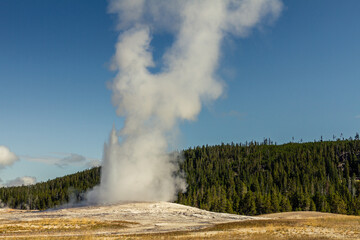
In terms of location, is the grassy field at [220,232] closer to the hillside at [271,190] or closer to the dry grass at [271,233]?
the dry grass at [271,233]

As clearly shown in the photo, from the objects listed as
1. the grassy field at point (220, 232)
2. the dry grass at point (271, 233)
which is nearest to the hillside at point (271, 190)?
the grassy field at point (220, 232)

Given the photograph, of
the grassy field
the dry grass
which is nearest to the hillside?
the grassy field

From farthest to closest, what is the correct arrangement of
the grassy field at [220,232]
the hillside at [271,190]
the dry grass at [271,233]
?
the hillside at [271,190] < the grassy field at [220,232] < the dry grass at [271,233]

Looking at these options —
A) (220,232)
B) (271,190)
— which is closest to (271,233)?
(220,232)

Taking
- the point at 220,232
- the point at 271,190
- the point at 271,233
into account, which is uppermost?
the point at 271,190

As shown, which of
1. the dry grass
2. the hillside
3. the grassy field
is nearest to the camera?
the dry grass

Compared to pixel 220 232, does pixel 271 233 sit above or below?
above

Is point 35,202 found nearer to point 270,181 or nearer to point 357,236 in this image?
point 270,181

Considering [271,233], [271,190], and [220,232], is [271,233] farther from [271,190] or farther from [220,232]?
[271,190]

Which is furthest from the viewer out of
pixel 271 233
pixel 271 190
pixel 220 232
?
pixel 271 190

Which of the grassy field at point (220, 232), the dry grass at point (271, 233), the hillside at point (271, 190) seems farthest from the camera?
the hillside at point (271, 190)

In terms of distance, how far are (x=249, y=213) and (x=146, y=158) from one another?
37522 millimetres

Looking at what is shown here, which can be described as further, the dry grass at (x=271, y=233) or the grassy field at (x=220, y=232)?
the grassy field at (x=220, y=232)

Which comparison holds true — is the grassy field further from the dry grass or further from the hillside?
the hillside
